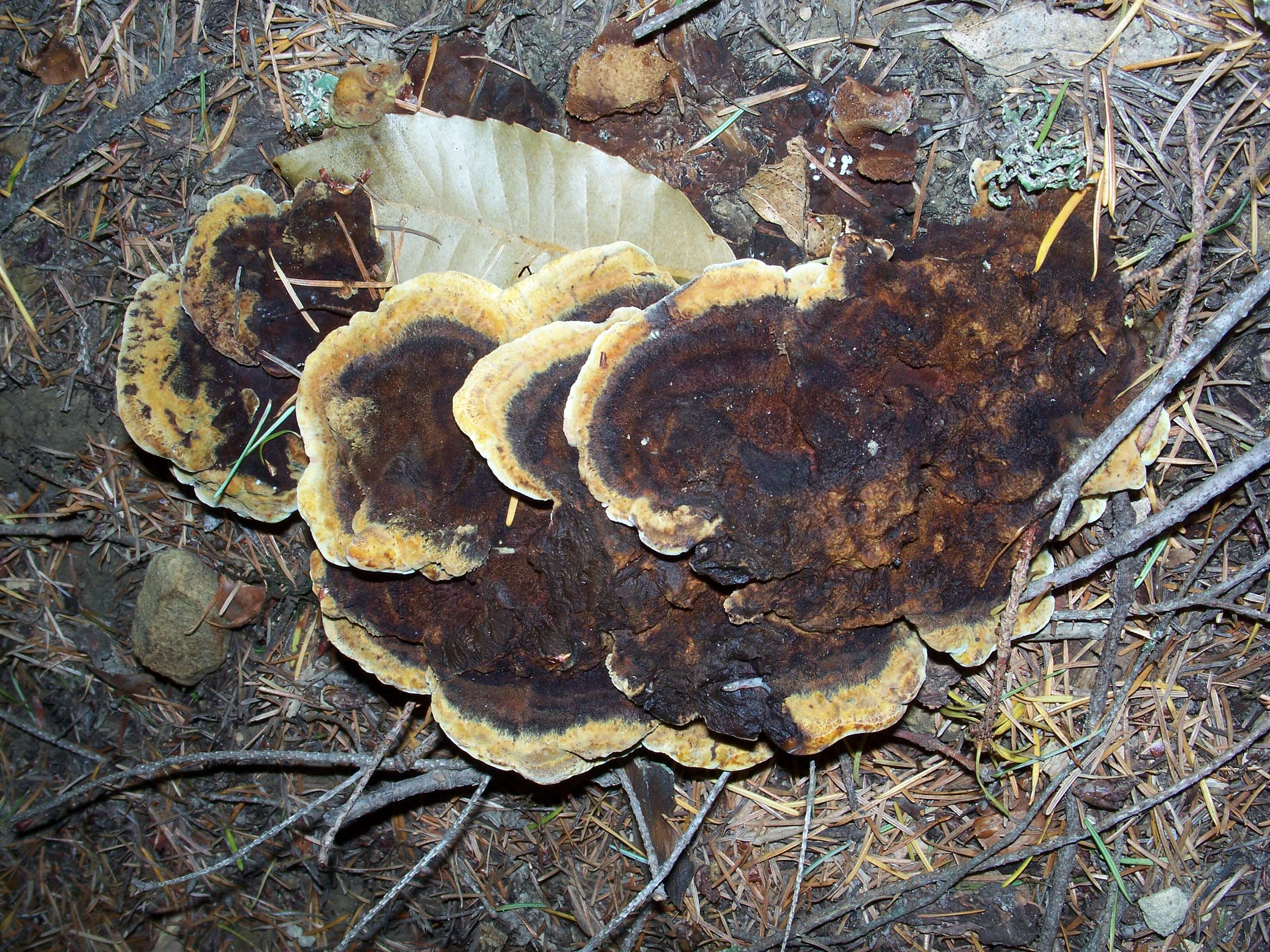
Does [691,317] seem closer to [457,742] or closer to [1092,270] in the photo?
[1092,270]

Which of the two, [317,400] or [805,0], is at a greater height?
[805,0]

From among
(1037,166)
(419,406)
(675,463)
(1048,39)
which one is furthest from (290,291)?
(1048,39)

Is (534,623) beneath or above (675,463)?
beneath

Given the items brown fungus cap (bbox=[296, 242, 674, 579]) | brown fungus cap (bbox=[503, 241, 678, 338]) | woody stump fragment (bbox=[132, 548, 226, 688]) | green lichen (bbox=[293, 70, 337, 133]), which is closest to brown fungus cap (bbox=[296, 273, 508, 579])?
brown fungus cap (bbox=[296, 242, 674, 579])

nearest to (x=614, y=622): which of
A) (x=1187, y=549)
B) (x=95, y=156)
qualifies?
(x=1187, y=549)

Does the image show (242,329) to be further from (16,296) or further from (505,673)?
(505,673)
